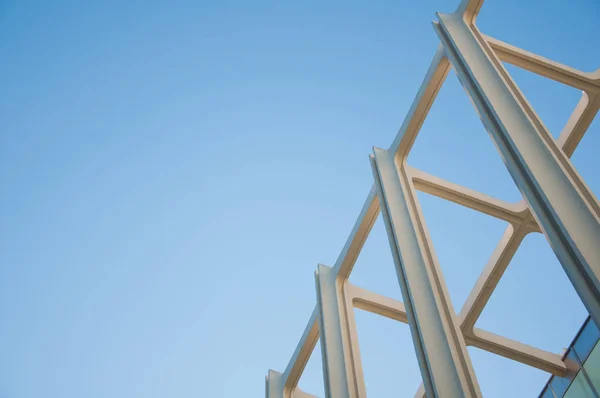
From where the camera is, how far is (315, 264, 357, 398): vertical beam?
11.6 metres

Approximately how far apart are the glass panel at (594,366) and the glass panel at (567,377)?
1031 millimetres

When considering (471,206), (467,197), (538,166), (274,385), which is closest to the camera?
(538,166)

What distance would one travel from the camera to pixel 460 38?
32.0 ft

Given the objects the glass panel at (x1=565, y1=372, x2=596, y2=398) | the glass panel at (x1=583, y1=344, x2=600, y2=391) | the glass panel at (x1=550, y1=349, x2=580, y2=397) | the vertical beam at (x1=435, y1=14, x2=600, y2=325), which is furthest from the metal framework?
the glass panel at (x1=583, y1=344, x2=600, y2=391)

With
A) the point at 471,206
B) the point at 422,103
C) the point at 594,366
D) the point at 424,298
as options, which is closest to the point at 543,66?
the point at 422,103

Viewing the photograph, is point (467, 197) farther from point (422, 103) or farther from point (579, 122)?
point (579, 122)

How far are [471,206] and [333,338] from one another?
4166 mm

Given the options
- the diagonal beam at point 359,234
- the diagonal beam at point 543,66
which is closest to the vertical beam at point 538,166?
the diagonal beam at point 543,66

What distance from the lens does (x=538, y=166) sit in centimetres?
697

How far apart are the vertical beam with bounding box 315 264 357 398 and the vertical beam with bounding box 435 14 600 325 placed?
20.3 ft

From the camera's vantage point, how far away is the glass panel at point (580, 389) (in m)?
11.3

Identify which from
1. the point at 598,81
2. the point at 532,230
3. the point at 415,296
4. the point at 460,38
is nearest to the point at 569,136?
the point at 598,81

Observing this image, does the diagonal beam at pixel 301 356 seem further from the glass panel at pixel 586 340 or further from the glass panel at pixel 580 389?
the glass panel at pixel 586 340

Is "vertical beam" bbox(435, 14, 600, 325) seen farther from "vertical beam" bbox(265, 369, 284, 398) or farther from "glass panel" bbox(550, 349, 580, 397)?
"vertical beam" bbox(265, 369, 284, 398)
